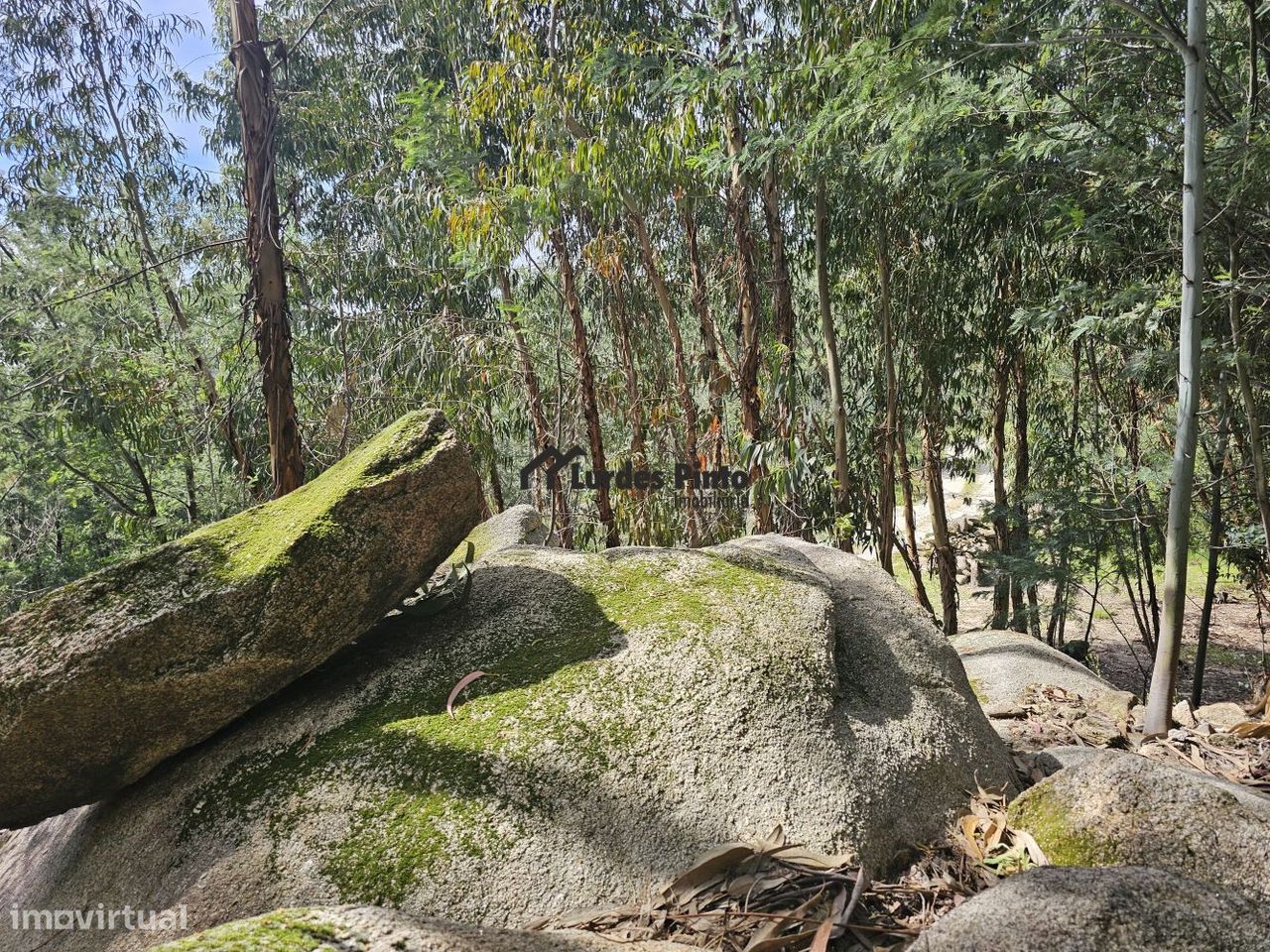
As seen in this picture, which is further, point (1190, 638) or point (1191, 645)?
point (1190, 638)

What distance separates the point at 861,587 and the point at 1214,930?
1.74 metres

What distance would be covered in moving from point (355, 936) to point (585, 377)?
5.64 m

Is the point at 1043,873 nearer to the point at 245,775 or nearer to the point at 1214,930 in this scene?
the point at 1214,930

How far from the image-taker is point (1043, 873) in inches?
51.1

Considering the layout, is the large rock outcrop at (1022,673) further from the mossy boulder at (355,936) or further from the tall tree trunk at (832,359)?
the mossy boulder at (355,936)

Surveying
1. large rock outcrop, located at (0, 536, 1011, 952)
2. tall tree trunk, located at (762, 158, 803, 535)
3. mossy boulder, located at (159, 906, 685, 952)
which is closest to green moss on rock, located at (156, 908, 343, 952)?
mossy boulder, located at (159, 906, 685, 952)

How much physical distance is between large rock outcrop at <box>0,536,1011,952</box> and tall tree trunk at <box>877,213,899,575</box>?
3.83 meters

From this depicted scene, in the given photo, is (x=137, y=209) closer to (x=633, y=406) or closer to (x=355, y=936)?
(x=633, y=406)

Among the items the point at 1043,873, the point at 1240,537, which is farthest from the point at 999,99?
the point at 1043,873

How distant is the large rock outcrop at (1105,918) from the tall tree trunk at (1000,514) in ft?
16.7

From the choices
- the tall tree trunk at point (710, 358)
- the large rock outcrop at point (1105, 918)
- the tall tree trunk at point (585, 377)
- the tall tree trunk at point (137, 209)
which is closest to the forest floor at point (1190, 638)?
the tall tree trunk at point (710, 358)

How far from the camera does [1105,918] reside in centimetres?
118

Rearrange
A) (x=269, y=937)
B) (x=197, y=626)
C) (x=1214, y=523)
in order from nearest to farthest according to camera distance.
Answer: (x=269, y=937) < (x=197, y=626) < (x=1214, y=523)

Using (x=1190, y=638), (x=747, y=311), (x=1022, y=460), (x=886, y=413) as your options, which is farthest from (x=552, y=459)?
(x=1190, y=638)
